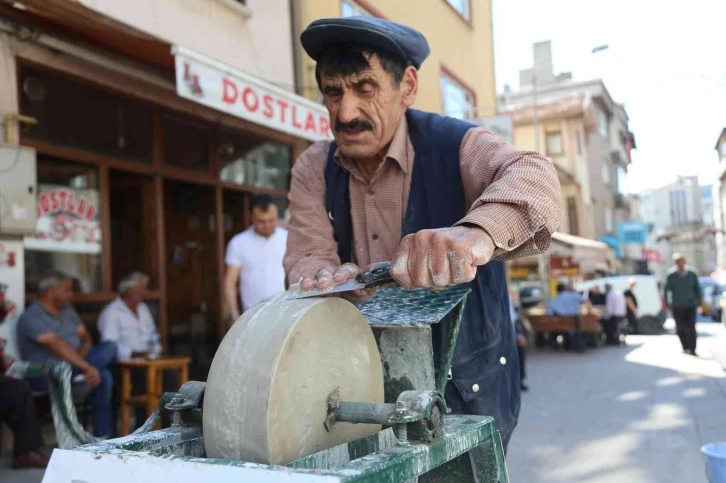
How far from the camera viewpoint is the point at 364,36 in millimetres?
1790

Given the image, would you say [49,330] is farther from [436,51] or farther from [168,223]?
[436,51]

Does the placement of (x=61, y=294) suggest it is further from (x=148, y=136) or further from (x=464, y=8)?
(x=464, y=8)

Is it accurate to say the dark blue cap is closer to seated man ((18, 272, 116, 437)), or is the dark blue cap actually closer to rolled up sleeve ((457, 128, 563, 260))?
rolled up sleeve ((457, 128, 563, 260))

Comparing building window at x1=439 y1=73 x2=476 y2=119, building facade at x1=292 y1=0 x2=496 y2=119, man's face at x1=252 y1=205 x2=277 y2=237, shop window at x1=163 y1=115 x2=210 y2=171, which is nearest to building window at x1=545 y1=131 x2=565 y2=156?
building facade at x1=292 y1=0 x2=496 y2=119

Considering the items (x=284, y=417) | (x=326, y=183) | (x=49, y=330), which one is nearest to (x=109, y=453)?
(x=284, y=417)

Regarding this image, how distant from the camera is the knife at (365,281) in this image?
149cm

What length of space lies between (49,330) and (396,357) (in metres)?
3.95

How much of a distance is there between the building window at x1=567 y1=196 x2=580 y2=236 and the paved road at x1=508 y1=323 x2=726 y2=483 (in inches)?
640

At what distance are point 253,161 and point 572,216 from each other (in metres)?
21.6

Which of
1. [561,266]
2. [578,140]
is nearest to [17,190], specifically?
[561,266]

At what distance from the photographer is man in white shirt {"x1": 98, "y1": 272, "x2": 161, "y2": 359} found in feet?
18.9

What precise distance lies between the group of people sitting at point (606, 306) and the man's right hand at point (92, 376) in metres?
10.2

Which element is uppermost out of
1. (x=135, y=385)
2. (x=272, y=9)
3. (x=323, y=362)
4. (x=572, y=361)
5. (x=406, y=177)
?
(x=272, y=9)

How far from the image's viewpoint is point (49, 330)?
4961 millimetres
